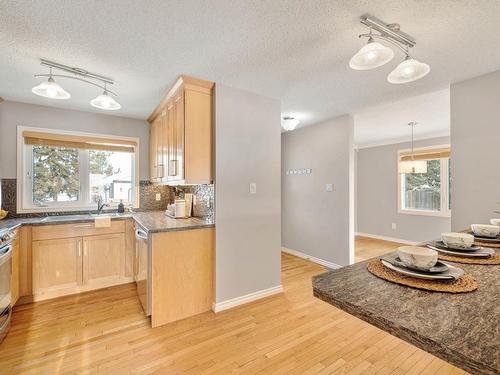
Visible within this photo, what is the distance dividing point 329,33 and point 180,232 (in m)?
2.05

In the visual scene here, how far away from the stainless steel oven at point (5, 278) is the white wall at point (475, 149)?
423 centimetres

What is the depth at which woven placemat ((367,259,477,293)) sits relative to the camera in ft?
2.62

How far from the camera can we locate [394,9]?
1.42 meters

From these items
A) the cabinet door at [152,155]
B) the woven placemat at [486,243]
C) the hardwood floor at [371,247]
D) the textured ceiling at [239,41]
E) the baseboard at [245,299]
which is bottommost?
the hardwood floor at [371,247]

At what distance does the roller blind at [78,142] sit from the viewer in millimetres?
3014

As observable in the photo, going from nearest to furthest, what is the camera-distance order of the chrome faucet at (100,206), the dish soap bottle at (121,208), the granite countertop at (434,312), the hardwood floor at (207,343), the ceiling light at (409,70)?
the granite countertop at (434,312)
the ceiling light at (409,70)
the hardwood floor at (207,343)
the chrome faucet at (100,206)
the dish soap bottle at (121,208)

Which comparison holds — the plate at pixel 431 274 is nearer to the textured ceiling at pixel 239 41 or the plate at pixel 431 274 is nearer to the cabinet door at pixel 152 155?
the textured ceiling at pixel 239 41

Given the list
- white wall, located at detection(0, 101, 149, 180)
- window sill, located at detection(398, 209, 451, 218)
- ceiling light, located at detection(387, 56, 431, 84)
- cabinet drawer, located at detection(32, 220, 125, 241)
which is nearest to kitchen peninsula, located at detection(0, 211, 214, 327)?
cabinet drawer, located at detection(32, 220, 125, 241)

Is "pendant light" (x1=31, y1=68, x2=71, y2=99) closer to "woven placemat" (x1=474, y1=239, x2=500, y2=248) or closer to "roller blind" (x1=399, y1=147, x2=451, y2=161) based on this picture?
"woven placemat" (x1=474, y1=239, x2=500, y2=248)

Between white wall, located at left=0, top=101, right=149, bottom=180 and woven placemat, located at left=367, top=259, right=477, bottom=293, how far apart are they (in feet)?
11.9

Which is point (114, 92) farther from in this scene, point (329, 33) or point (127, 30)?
point (329, 33)

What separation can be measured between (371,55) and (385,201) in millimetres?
5071

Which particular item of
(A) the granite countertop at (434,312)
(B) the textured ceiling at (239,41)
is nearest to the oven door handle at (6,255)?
(B) the textured ceiling at (239,41)

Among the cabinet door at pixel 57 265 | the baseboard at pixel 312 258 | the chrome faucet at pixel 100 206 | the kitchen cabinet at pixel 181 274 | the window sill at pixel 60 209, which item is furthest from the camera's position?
the baseboard at pixel 312 258
